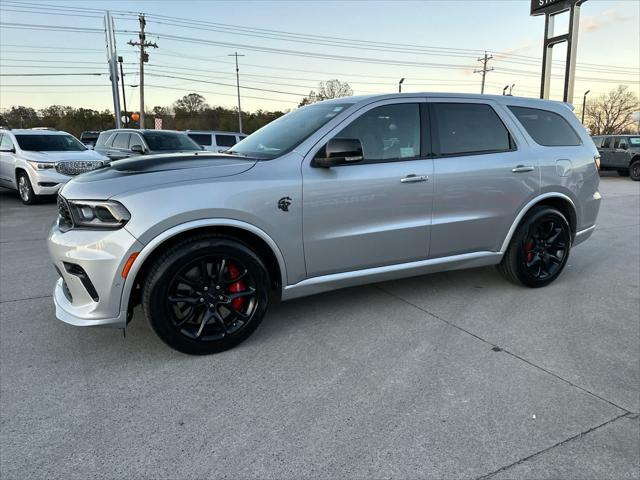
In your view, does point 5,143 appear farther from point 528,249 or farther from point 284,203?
point 528,249

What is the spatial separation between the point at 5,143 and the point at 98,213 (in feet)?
35.2

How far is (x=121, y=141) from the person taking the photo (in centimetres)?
1373

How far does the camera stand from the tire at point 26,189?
10625 mm

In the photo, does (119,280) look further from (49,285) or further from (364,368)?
(49,285)

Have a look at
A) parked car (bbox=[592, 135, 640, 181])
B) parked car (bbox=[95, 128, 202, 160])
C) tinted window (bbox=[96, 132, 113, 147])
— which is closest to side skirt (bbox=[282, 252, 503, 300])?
parked car (bbox=[95, 128, 202, 160])

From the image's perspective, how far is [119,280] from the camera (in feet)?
9.43

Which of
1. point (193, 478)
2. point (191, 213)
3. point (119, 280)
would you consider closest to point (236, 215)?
point (191, 213)

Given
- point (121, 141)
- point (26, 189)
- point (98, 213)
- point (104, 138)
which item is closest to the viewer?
point (98, 213)

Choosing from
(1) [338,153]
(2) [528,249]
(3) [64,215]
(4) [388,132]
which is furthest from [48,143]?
(2) [528,249]

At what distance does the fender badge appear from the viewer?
10.6 ft

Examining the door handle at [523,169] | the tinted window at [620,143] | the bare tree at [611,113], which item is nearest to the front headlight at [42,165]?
the door handle at [523,169]

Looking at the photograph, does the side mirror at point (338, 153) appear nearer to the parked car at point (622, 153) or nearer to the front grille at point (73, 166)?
the front grille at point (73, 166)

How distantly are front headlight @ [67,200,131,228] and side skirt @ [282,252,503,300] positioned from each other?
125 cm

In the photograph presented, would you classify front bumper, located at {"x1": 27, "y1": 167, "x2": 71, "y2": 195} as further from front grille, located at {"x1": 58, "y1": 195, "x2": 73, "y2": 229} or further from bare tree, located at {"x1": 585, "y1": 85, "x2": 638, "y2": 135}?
bare tree, located at {"x1": 585, "y1": 85, "x2": 638, "y2": 135}
